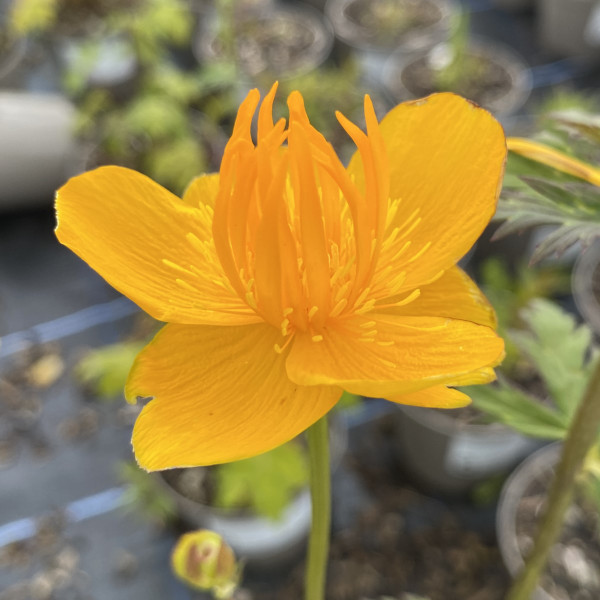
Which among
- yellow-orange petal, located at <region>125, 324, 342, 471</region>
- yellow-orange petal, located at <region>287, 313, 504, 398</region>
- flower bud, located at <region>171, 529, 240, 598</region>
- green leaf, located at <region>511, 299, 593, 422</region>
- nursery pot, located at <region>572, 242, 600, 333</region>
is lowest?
nursery pot, located at <region>572, 242, 600, 333</region>

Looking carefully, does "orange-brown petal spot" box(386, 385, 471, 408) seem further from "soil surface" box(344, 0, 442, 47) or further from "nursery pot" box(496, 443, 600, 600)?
"soil surface" box(344, 0, 442, 47)

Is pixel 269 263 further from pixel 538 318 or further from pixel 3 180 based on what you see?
pixel 3 180

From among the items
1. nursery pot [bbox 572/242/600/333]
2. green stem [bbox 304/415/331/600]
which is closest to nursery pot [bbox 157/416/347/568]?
nursery pot [bbox 572/242/600/333]

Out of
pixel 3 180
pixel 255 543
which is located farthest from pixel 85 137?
pixel 255 543

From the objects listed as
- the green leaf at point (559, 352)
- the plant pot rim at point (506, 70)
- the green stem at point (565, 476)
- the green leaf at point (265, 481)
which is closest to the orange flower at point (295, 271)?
the green stem at point (565, 476)

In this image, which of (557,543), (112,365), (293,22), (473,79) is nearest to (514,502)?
(557,543)

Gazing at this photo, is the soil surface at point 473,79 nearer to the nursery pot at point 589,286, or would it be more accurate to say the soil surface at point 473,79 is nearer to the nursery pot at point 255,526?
the nursery pot at point 589,286
